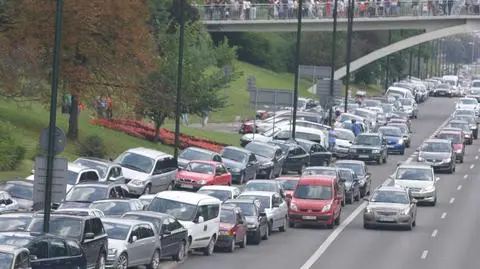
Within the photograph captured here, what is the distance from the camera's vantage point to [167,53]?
71000mm

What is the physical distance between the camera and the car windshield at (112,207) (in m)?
39.2

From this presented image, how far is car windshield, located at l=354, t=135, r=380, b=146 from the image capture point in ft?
234

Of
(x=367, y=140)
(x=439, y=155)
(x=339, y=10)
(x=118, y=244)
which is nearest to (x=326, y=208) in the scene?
(x=118, y=244)

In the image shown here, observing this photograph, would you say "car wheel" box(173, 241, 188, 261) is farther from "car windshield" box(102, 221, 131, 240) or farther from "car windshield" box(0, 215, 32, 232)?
"car windshield" box(0, 215, 32, 232)

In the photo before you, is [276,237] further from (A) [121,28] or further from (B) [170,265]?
(A) [121,28]

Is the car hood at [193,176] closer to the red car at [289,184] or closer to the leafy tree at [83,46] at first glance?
the red car at [289,184]

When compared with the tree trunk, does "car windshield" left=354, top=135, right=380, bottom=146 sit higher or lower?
lower

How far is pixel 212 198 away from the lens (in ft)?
129

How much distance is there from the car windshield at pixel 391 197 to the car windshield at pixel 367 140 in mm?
24122

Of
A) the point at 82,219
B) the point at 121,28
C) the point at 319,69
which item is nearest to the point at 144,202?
the point at 82,219

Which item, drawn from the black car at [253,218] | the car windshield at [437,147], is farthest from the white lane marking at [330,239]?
the car windshield at [437,147]

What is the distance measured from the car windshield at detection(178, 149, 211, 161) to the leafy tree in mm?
4212

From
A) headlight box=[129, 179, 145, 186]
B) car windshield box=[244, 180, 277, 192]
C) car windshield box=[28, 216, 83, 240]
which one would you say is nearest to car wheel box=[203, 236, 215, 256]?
car windshield box=[28, 216, 83, 240]

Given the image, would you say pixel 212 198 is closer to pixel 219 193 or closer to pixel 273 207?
pixel 273 207
